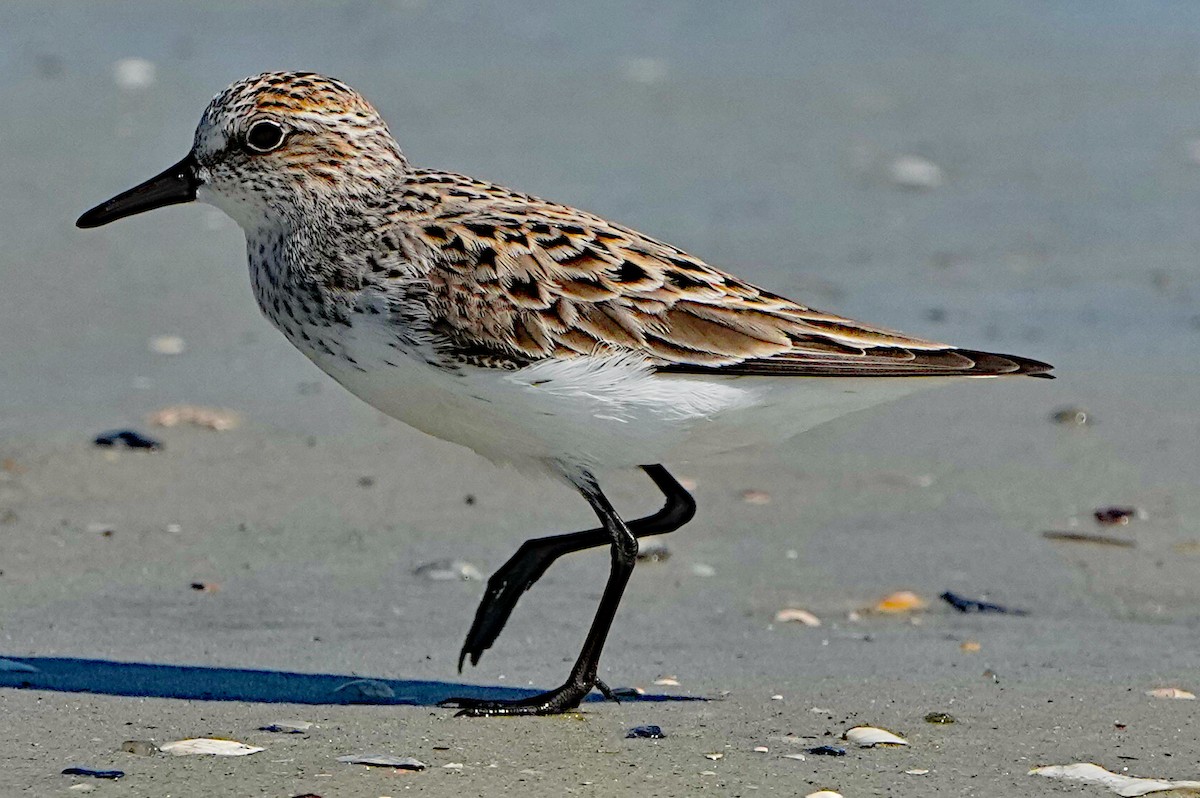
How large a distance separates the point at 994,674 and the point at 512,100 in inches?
325

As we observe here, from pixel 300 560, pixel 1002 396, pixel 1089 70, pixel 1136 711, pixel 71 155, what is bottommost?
pixel 1136 711

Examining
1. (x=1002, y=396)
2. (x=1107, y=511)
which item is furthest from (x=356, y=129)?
(x=1002, y=396)

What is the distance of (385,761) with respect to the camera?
5027 mm

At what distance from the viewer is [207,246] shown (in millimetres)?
11156

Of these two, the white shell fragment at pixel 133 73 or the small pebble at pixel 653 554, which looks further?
the white shell fragment at pixel 133 73

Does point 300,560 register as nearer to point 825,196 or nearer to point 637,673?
point 637,673

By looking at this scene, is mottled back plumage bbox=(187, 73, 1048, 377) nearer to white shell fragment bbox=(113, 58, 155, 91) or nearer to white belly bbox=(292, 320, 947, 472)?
white belly bbox=(292, 320, 947, 472)

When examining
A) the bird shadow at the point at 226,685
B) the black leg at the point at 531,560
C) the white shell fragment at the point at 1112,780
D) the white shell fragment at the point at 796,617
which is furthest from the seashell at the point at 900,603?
the white shell fragment at the point at 1112,780

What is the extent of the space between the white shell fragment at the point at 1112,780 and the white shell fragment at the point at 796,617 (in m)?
1.70

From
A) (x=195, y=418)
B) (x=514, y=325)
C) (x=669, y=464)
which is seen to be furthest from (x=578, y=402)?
(x=195, y=418)

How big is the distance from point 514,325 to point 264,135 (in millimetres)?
1105

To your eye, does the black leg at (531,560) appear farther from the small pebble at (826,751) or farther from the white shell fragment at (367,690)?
the small pebble at (826,751)

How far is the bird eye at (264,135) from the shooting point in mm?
6160

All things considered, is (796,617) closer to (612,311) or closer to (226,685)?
(612,311)
